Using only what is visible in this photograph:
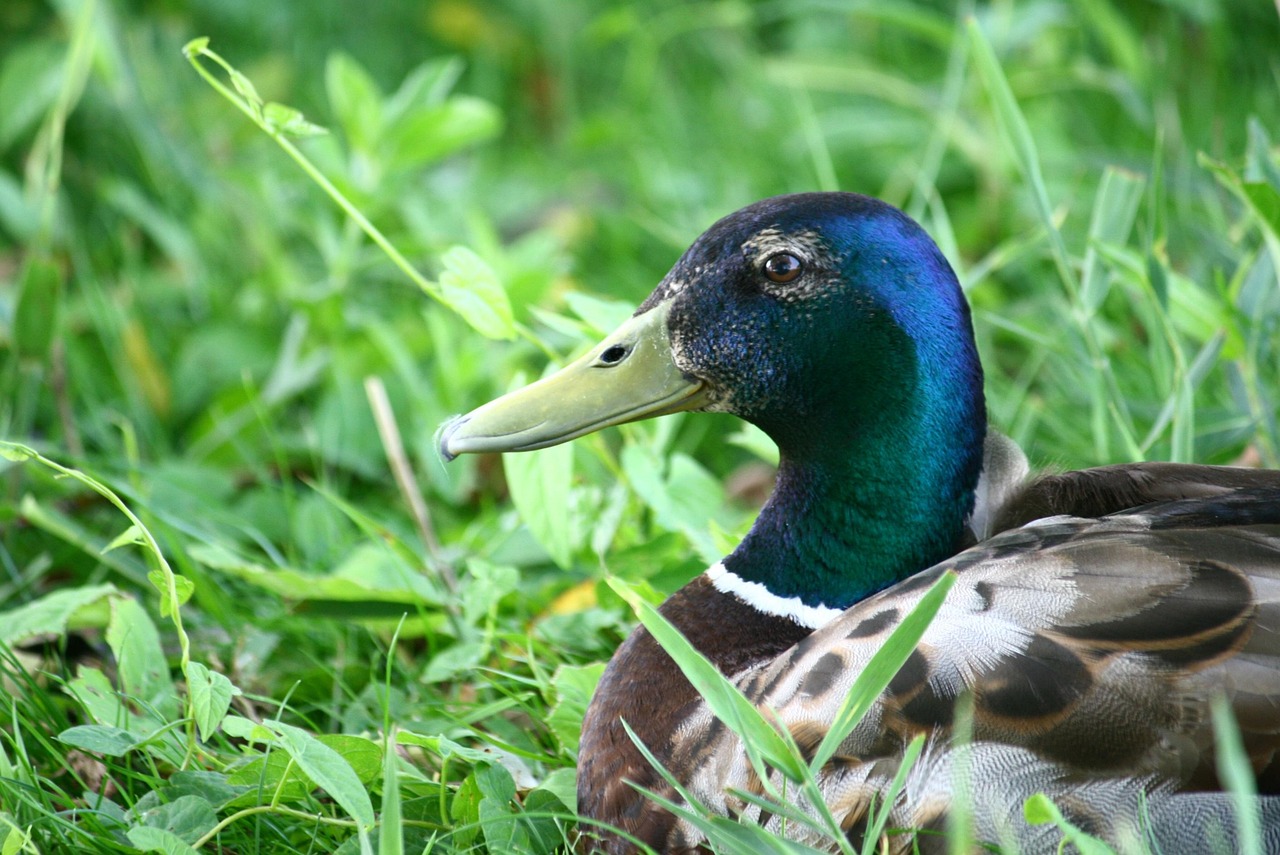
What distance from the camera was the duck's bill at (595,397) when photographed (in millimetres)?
1757

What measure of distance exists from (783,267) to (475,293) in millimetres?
459

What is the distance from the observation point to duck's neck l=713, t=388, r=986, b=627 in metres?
1.76

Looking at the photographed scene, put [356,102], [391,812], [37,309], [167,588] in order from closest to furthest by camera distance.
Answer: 1. [391,812]
2. [167,588]
3. [37,309]
4. [356,102]

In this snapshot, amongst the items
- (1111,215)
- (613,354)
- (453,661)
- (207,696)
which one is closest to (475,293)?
(613,354)

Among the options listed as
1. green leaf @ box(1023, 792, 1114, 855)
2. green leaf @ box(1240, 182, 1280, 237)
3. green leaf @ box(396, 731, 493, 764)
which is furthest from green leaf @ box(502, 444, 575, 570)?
green leaf @ box(1240, 182, 1280, 237)

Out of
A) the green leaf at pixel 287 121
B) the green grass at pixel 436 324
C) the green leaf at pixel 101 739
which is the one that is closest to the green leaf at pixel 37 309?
the green grass at pixel 436 324

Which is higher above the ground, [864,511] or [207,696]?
[864,511]

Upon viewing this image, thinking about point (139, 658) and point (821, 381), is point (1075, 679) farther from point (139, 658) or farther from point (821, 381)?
point (139, 658)

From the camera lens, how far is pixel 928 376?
1739 mm

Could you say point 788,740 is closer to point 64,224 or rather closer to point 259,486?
point 259,486

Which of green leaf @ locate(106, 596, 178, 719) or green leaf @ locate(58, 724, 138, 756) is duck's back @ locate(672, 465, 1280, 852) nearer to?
green leaf @ locate(58, 724, 138, 756)

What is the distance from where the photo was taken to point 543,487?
2125 millimetres

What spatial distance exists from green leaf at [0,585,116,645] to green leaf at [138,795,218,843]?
51cm

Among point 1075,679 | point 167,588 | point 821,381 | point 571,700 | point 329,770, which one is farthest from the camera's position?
point 571,700
